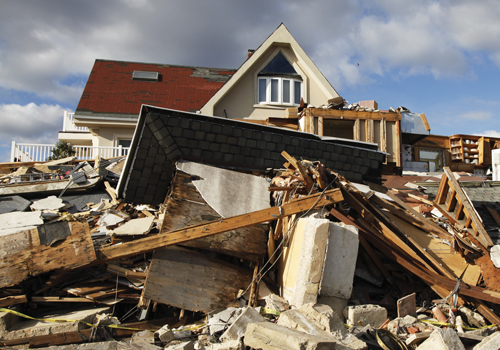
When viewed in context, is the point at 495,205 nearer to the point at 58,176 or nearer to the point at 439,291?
the point at 439,291

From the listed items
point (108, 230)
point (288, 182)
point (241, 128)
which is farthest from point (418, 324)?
point (108, 230)

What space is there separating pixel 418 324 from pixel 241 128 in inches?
181

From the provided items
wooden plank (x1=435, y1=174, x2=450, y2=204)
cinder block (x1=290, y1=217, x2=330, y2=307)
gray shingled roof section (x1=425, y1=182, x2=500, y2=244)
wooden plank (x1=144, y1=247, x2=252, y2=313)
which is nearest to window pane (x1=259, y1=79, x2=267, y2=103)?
gray shingled roof section (x1=425, y1=182, x2=500, y2=244)

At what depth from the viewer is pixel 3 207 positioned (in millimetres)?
8672

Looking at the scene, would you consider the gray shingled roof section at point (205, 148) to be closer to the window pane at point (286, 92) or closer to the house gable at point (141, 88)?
the window pane at point (286, 92)

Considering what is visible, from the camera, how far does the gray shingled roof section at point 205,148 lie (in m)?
6.64

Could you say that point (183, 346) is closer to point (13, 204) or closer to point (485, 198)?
point (13, 204)

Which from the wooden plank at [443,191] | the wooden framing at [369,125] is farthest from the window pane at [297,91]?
the wooden plank at [443,191]

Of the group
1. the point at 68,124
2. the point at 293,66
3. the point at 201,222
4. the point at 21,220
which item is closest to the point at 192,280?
the point at 201,222

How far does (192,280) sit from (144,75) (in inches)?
587

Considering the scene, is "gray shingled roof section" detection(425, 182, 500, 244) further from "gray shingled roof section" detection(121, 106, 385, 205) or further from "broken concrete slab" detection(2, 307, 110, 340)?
"broken concrete slab" detection(2, 307, 110, 340)

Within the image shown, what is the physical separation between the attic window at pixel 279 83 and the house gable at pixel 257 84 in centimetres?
14

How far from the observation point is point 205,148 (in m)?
6.92

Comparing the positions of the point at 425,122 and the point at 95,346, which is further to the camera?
the point at 425,122
